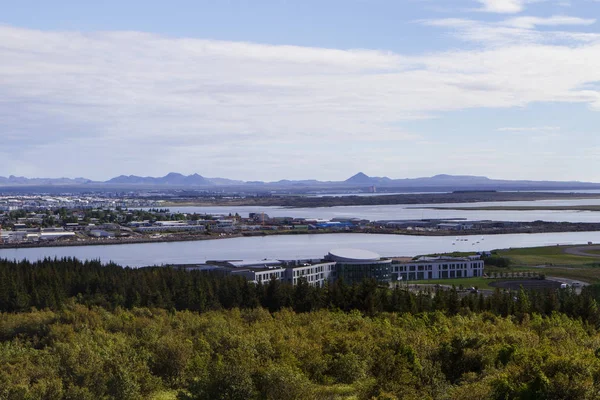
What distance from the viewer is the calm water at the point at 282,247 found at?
3153cm

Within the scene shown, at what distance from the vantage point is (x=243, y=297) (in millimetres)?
16297

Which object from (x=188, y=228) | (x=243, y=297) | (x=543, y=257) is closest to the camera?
(x=243, y=297)

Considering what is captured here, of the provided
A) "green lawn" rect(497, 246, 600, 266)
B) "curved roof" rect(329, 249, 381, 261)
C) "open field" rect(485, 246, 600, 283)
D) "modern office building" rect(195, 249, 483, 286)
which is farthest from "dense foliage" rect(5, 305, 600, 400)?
"green lawn" rect(497, 246, 600, 266)

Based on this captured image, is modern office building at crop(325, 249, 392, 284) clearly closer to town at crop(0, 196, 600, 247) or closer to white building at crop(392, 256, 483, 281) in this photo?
white building at crop(392, 256, 483, 281)

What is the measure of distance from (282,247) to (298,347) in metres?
26.4

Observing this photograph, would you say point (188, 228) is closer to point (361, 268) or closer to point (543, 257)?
point (543, 257)

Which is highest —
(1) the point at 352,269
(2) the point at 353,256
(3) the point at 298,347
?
(3) the point at 298,347

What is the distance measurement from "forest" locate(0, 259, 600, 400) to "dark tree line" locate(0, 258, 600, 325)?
0.14ft

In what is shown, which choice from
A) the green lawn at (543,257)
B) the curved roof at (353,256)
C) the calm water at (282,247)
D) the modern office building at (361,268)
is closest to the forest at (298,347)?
the modern office building at (361,268)

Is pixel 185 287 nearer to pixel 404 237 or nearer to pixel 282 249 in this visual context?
pixel 282 249

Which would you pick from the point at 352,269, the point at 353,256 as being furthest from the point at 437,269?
the point at 352,269

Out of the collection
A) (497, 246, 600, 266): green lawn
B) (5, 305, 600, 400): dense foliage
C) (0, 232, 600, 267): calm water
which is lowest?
(0, 232, 600, 267): calm water

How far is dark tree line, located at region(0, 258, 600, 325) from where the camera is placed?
47.7 feet

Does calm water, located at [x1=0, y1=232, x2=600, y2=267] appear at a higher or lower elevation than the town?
lower
